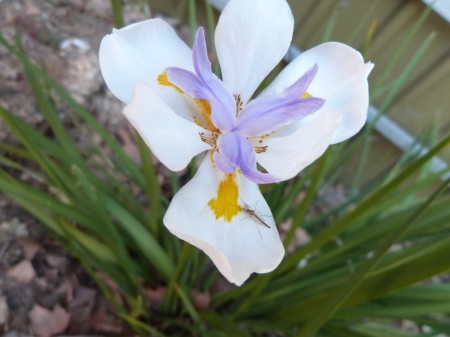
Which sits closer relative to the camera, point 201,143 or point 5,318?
point 201,143

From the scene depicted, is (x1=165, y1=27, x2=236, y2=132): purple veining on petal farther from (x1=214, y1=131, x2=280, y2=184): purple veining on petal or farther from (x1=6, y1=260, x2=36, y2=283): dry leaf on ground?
(x1=6, y1=260, x2=36, y2=283): dry leaf on ground

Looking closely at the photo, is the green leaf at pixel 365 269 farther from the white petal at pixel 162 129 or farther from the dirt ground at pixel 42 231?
the dirt ground at pixel 42 231

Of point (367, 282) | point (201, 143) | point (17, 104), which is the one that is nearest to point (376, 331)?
point (367, 282)

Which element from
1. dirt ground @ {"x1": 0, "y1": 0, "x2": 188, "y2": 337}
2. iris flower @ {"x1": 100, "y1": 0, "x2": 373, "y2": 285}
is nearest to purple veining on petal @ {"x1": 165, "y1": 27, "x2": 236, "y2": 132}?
iris flower @ {"x1": 100, "y1": 0, "x2": 373, "y2": 285}

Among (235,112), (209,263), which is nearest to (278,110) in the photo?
(235,112)

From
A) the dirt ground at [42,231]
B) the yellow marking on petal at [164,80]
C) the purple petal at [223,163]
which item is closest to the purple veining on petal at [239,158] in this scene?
the purple petal at [223,163]

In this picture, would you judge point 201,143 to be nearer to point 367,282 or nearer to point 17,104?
point 367,282
